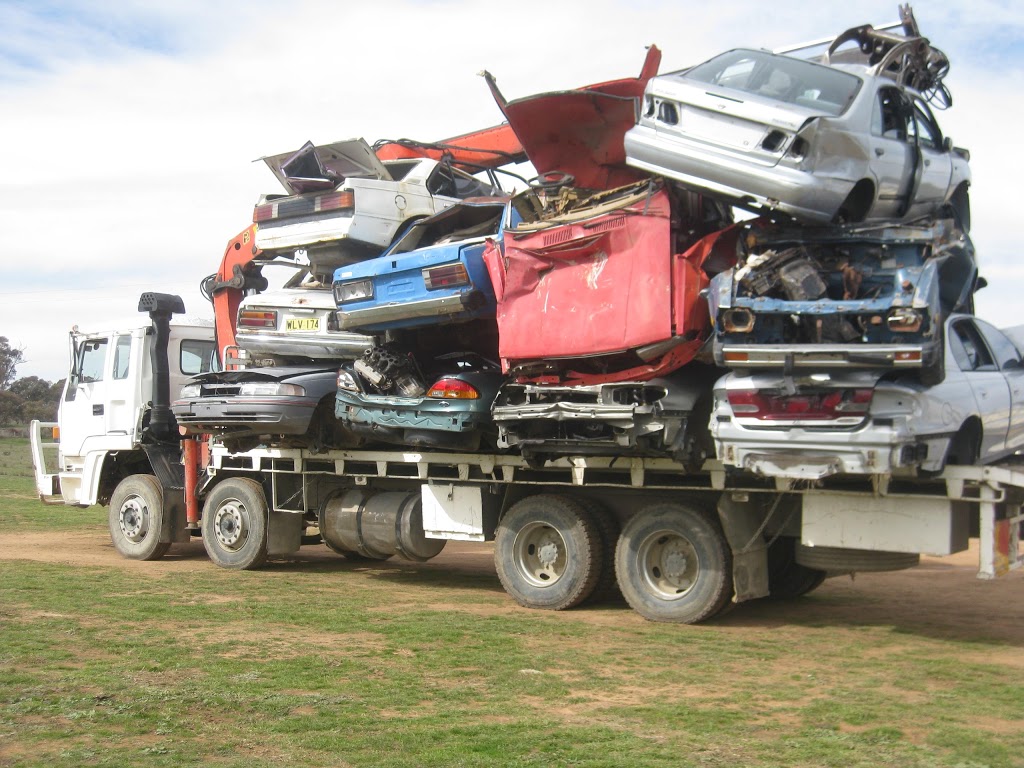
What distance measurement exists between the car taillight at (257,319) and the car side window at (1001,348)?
22.8 ft

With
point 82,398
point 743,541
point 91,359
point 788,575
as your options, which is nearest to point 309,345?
point 91,359

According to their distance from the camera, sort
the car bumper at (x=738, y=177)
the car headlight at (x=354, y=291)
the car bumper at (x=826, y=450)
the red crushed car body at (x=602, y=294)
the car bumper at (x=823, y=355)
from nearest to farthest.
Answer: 1. the car bumper at (x=823, y=355)
2. the car bumper at (x=826, y=450)
3. the car bumper at (x=738, y=177)
4. the red crushed car body at (x=602, y=294)
5. the car headlight at (x=354, y=291)

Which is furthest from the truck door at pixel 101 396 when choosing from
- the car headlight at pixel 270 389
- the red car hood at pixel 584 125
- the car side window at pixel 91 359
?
the red car hood at pixel 584 125

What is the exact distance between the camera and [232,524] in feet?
42.5

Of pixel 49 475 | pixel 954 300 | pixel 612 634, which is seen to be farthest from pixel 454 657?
pixel 49 475

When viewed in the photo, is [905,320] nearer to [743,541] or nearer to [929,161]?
[929,161]

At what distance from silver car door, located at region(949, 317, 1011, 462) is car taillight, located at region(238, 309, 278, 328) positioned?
6878 mm

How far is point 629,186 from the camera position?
28.9 ft

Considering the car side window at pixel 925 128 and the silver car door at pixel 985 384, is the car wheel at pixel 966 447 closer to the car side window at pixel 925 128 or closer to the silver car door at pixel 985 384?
the silver car door at pixel 985 384

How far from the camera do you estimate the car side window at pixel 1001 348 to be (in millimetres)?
8520

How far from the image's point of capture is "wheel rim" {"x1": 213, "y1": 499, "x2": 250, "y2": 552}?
12875mm

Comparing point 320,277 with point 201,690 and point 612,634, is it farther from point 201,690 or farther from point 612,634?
point 201,690

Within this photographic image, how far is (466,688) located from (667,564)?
2963mm

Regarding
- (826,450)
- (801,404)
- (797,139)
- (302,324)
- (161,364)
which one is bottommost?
(826,450)
